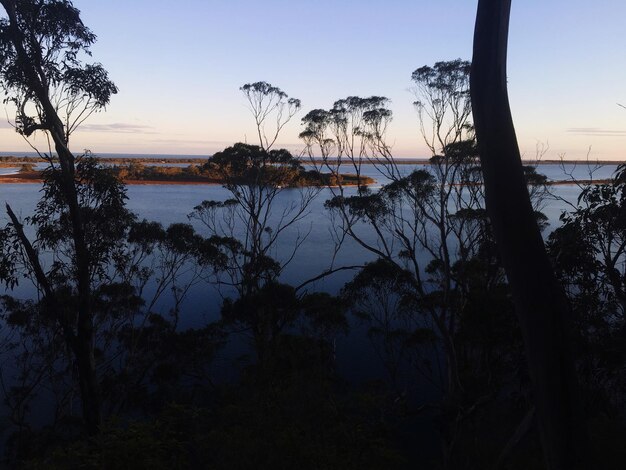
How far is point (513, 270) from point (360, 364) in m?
11.3

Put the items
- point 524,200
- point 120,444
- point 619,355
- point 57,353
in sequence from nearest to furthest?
point 524,200, point 120,444, point 619,355, point 57,353

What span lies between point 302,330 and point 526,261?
32.6 feet

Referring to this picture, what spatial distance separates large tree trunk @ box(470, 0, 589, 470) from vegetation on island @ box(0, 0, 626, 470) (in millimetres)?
12

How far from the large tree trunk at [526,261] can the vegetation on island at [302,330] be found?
0.5 inches

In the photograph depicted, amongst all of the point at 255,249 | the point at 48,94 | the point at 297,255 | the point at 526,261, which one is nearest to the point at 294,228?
the point at 297,255

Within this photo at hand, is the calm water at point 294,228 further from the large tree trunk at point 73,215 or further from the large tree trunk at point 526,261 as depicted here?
the large tree trunk at point 526,261

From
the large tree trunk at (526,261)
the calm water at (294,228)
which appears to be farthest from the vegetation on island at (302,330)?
the calm water at (294,228)

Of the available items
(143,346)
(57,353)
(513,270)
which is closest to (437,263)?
(143,346)

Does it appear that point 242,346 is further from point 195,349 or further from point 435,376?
point 435,376

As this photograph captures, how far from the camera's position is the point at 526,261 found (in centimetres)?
283

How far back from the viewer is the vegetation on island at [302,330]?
10.8 feet

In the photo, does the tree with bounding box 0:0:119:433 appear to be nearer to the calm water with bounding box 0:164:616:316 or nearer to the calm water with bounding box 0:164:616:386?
the calm water with bounding box 0:164:616:386

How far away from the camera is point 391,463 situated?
4176 millimetres

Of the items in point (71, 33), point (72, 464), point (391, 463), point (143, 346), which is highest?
point (71, 33)
